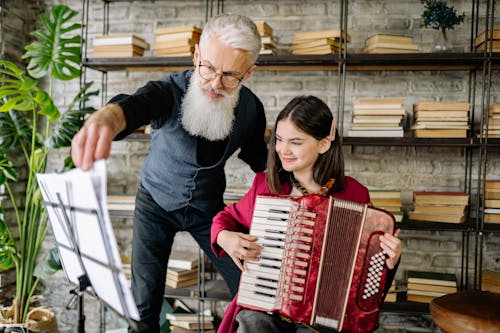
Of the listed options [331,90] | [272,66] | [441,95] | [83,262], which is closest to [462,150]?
[441,95]

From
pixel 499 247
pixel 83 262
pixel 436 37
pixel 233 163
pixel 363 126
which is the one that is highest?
pixel 436 37

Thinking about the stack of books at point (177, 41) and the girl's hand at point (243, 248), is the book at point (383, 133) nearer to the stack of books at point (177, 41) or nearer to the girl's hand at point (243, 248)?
the stack of books at point (177, 41)

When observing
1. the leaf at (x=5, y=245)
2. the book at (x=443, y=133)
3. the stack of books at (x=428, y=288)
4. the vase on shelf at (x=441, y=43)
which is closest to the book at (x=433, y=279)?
the stack of books at (x=428, y=288)

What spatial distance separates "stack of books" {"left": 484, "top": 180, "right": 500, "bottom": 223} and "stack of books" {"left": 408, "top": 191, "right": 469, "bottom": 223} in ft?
0.32

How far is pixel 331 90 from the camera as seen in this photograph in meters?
2.73

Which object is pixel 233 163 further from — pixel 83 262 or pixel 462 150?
pixel 83 262

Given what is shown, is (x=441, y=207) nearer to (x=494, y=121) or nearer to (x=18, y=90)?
(x=494, y=121)

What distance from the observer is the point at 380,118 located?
2.38 m

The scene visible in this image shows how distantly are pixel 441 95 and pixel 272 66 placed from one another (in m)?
0.98

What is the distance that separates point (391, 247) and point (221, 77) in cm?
79

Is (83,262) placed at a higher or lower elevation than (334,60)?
lower

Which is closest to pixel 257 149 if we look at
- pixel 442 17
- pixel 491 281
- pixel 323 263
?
pixel 323 263

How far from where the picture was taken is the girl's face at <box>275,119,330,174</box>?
63.9 inches

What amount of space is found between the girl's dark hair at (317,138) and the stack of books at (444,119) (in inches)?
34.2
